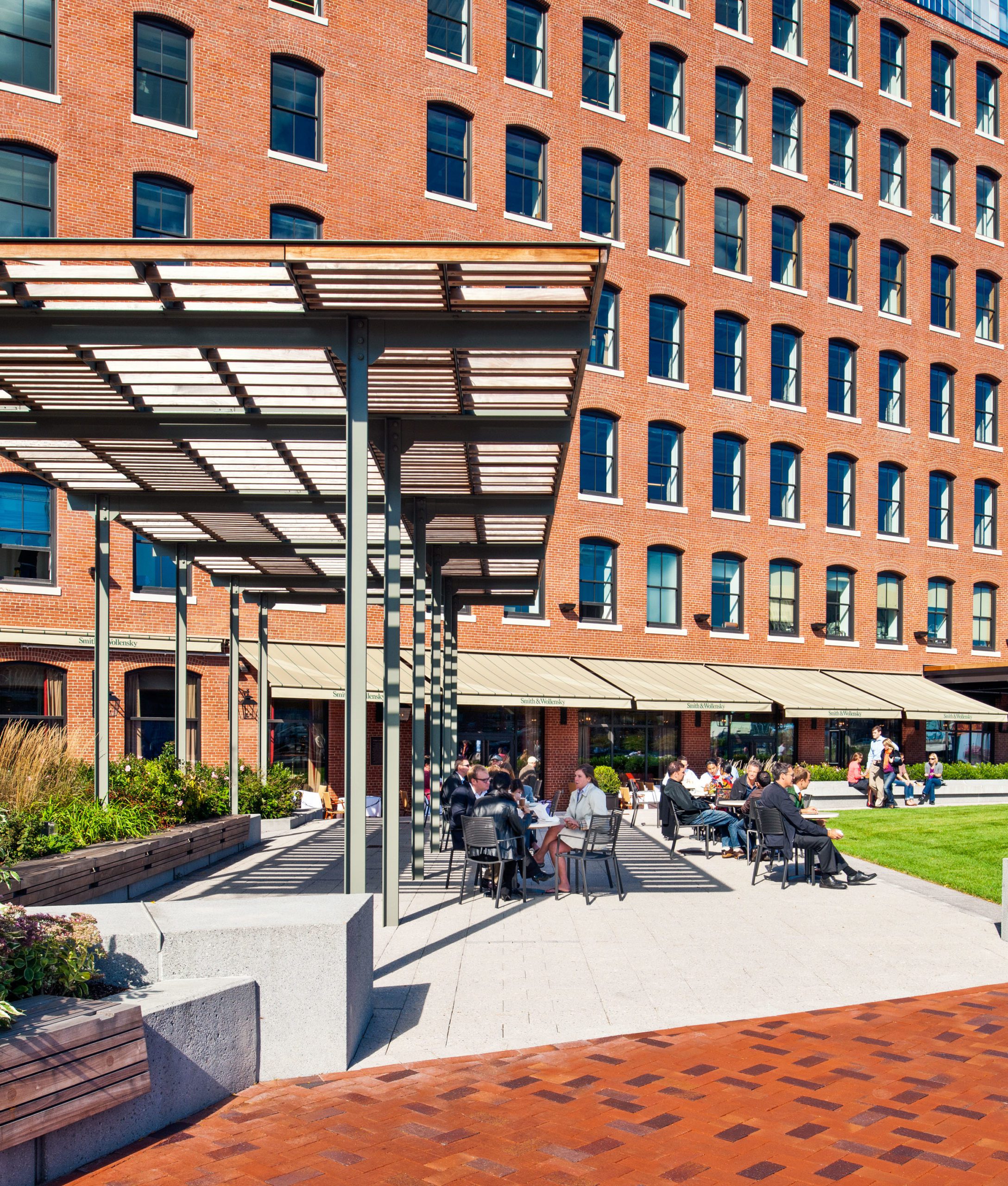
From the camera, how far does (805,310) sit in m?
33.5

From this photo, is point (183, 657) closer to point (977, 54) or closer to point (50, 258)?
point (50, 258)

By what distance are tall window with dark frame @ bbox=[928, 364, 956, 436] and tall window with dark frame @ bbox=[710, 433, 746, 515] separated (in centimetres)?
902

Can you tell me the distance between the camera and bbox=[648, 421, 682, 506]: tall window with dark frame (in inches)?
1195

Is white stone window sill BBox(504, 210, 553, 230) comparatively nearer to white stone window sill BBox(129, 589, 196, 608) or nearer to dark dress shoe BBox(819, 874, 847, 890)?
white stone window sill BBox(129, 589, 196, 608)

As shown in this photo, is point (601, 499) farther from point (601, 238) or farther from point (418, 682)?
point (418, 682)

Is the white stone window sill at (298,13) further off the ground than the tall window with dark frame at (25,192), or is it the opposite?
the white stone window sill at (298,13)

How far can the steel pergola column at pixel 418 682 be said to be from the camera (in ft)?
43.2

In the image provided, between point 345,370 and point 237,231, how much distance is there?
→ 16.9m

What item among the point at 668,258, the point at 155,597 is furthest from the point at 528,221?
the point at 155,597

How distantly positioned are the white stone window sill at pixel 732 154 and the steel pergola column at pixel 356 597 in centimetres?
2639

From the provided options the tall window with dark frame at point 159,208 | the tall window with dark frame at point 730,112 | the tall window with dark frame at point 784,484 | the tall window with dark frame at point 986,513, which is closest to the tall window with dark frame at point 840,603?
the tall window with dark frame at point 784,484

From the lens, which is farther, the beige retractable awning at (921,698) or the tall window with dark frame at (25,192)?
the beige retractable awning at (921,698)

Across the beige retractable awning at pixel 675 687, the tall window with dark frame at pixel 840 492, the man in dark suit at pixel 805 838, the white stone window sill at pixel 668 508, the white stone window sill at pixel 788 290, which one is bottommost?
the man in dark suit at pixel 805 838

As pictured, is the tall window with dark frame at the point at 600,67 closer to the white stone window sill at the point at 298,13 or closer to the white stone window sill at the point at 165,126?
the white stone window sill at the point at 298,13
